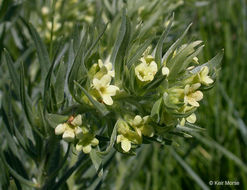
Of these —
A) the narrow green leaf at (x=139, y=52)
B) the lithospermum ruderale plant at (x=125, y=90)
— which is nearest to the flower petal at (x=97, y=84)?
the lithospermum ruderale plant at (x=125, y=90)

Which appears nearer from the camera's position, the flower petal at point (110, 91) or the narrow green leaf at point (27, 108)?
the flower petal at point (110, 91)

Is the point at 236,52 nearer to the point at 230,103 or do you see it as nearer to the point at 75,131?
the point at 230,103

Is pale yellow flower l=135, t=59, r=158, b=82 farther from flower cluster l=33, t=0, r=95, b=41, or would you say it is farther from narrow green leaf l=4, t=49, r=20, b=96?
flower cluster l=33, t=0, r=95, b=41

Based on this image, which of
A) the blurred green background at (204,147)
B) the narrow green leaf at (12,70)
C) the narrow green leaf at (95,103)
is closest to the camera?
the narrow green leaf at (95,103)

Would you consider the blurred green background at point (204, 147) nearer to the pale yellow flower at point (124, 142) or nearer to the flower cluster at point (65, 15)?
the flower cluster at point (65, 15)

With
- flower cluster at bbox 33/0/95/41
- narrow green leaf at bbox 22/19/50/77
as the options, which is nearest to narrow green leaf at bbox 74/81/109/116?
narrow green leaf at bbox 22/19/50/77

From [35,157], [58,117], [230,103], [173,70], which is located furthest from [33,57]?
[230,103]

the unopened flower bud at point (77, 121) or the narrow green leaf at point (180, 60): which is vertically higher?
the narrow green leaf at point (180, 60)
